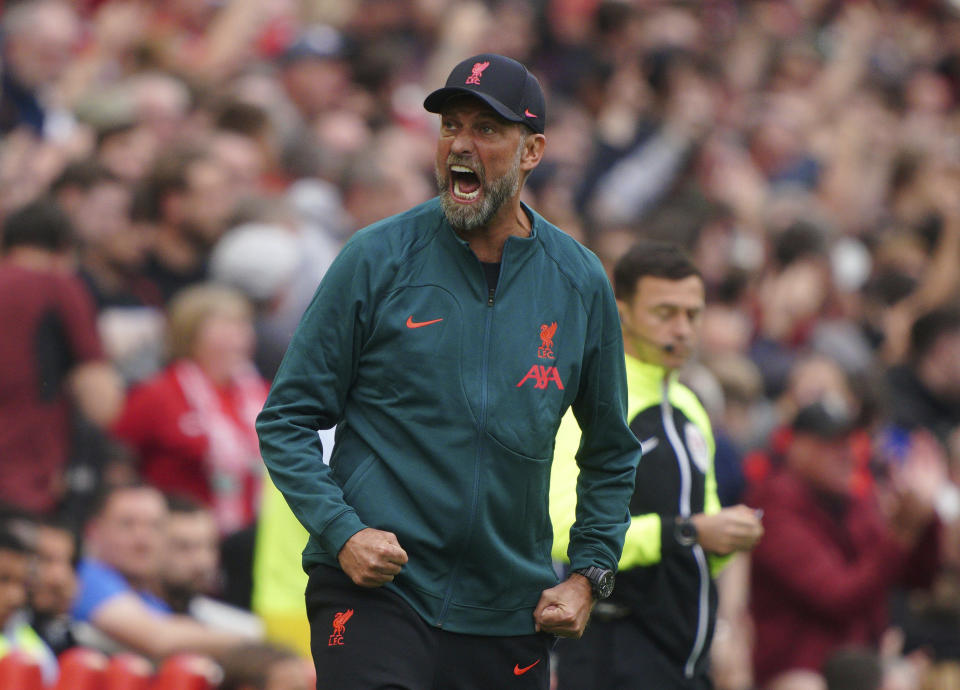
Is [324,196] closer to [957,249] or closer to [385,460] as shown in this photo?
[957,249]

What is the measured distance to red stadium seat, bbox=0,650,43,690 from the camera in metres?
5.86

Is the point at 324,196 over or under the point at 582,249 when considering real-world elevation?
over

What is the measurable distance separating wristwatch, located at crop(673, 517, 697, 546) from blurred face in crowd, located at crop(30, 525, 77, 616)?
2.80m

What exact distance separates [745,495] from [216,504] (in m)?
2.65

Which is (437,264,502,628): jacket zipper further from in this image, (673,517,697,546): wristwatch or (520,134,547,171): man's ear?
(673,517,697,546): wristwatch

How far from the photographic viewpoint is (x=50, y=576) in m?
6.80

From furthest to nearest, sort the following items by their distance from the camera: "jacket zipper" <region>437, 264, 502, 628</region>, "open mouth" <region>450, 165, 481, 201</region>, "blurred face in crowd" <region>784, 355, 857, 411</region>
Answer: "blurred face in crowd" <region>784, 355, 857, 411</region> → "open mouth" <region>450, 165, 481, 201</region> → "jacket zipper" <region>437, 264, 502, 628</region>

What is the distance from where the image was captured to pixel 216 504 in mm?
8062

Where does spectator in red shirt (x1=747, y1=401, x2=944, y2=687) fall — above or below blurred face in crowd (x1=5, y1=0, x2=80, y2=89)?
below

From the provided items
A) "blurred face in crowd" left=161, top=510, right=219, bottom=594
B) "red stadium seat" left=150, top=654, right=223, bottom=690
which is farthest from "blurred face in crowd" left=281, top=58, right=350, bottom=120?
"red stadium seat" left=150, top=654, right=223, bottom=690

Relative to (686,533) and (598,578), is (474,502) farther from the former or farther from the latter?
(686,533)

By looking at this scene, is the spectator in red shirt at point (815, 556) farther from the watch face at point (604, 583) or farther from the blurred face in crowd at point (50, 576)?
the watch face at point (604, 583)

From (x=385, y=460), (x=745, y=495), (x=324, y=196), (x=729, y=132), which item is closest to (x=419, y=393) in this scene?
(x=385, y=460)

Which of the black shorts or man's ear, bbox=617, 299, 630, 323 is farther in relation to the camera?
man's ear, bbox=617, 299, 630, 323
